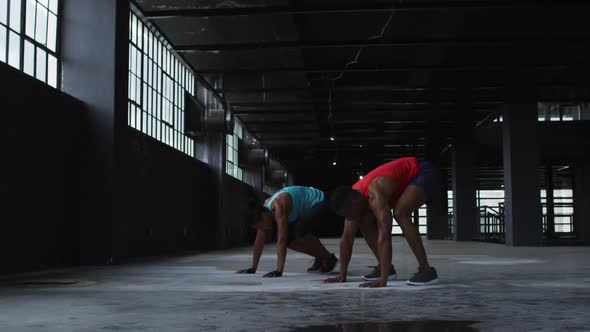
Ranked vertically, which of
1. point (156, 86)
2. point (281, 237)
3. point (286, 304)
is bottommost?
point (286, 304)

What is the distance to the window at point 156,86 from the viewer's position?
11438mm

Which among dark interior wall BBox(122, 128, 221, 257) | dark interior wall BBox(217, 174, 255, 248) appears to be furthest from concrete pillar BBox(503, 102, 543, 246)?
dark interior wall BBox(122, 128, 221, 257)

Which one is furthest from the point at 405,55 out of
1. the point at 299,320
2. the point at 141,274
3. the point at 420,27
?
the point at 299,320

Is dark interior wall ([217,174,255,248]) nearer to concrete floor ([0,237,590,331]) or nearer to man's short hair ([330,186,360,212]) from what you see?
concrete floor ([0,237,590,331])

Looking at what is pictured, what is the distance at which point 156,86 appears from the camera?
12820mm

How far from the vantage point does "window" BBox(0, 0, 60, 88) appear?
24.1 feet

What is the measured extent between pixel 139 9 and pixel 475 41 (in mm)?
5962

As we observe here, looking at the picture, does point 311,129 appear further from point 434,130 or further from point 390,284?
point 390,284

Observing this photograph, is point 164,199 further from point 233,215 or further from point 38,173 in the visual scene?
point 233,215

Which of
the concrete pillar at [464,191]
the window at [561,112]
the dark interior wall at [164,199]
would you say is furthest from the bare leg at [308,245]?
the concrete pillar at [464,191]

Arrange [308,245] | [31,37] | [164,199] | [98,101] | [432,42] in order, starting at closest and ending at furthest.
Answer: [308,245]
[31,37]
[98,101]
[432,42]
[164,199]

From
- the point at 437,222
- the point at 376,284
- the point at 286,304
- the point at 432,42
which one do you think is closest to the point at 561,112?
the point at 437,222

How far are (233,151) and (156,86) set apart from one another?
8739 mm

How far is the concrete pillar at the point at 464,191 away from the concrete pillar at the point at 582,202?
13.2 feet
